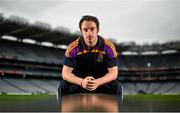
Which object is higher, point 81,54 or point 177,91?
point 81,54

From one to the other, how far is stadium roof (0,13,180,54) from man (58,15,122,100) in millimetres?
45851

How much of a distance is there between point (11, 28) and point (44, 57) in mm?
12634

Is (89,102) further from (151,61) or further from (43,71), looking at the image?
A: (151,61)

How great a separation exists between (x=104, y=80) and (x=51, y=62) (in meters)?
59.2

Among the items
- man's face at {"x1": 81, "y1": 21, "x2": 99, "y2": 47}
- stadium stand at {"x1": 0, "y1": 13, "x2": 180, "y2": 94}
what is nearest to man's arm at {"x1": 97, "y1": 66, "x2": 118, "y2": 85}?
man's face at {"x1": 81, "y1": 21, "x2": 99, "y2": 47}

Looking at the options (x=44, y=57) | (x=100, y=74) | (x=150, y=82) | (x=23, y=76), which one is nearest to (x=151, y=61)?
(x=150, y=82)

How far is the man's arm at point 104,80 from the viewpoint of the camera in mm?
3902

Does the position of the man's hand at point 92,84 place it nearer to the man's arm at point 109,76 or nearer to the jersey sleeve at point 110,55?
the man's arm at point 109,76

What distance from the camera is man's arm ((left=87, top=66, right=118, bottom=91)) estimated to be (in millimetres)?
3902

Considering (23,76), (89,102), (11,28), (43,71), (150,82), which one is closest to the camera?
(89,102)

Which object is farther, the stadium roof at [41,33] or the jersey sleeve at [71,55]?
the stadium roof at [41,33]

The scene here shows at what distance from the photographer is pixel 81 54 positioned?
14.0 feet

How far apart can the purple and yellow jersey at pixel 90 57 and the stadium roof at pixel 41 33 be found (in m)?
45.8

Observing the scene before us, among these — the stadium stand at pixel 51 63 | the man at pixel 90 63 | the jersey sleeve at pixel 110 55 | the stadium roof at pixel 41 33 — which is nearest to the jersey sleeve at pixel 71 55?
the man at pixel 90 63
